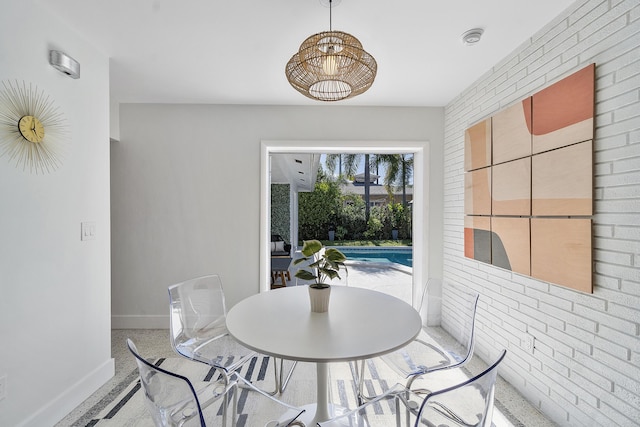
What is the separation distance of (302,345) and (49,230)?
1704mm

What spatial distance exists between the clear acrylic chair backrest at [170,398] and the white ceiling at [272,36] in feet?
6.31


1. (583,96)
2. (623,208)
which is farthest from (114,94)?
(623,208)

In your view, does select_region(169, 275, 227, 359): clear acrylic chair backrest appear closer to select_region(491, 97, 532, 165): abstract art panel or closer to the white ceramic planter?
the white ceramic planter

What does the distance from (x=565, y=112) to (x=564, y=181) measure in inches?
15.6

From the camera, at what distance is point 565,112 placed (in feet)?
5.91

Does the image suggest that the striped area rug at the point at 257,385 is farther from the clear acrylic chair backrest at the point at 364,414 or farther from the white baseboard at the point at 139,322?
the white baseboard at the point at 139,322

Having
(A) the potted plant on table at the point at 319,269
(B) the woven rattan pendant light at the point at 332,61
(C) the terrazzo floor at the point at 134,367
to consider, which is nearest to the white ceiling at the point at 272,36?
(B) the woven rattan pendant light at the point at 332,61

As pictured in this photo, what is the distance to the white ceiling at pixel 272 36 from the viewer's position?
1856 mm

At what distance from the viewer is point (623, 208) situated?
1493 millimetres

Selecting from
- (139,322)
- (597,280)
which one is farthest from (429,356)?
(139,322)

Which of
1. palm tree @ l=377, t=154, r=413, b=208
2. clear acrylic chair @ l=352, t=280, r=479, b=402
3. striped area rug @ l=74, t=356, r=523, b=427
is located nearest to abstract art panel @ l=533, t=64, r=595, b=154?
clear acrylic chair @ l=352, t=280, r=479, b=402

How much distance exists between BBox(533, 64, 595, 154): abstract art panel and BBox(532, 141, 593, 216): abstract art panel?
58 millimetres

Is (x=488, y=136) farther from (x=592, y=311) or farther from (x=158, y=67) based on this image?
(x=158, y=67)

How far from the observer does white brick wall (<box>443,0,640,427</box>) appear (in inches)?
57.2
